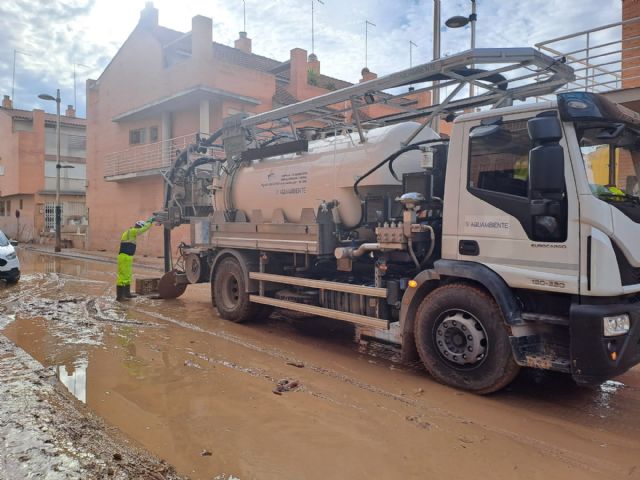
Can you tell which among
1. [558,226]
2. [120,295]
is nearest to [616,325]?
[558,226]

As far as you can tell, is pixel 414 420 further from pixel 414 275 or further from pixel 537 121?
pixel 537 121

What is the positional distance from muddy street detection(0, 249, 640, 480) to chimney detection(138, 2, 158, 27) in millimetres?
20566

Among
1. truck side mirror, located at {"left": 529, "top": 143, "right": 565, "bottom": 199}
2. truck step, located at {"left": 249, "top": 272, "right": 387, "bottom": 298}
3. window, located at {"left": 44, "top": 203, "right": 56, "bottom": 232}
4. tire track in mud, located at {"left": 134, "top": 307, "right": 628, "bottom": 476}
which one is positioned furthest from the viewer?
window, located at {"left": 44, "top": 203, "right": 56, "bottom": 232}

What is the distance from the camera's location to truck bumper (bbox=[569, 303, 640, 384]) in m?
4.05

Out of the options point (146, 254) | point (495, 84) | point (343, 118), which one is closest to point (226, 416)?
point (495, 84)

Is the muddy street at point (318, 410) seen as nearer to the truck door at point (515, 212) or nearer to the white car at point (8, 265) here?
the truck door at point (515, 212)

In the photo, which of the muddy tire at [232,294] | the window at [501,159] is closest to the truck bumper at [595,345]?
the window at [501,159]

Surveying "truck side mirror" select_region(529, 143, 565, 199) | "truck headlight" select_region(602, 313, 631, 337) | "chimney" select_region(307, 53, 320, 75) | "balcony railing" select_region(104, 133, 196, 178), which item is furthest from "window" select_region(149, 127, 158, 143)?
"truck headlight" select_region(602, 313, 631, 337)

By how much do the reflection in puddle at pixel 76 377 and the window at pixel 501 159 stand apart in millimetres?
4435

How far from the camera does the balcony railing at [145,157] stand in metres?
21.6

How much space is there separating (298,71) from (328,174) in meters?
18.6

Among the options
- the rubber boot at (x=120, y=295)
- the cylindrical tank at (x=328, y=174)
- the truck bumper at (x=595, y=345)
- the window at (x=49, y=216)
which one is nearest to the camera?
the truck bumper at (x=595, y=345)

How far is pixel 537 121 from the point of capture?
4.26 metres

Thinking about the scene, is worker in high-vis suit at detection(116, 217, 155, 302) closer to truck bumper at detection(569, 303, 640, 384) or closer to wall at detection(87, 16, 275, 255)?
wall at detection(87, 16, 275, 255)
